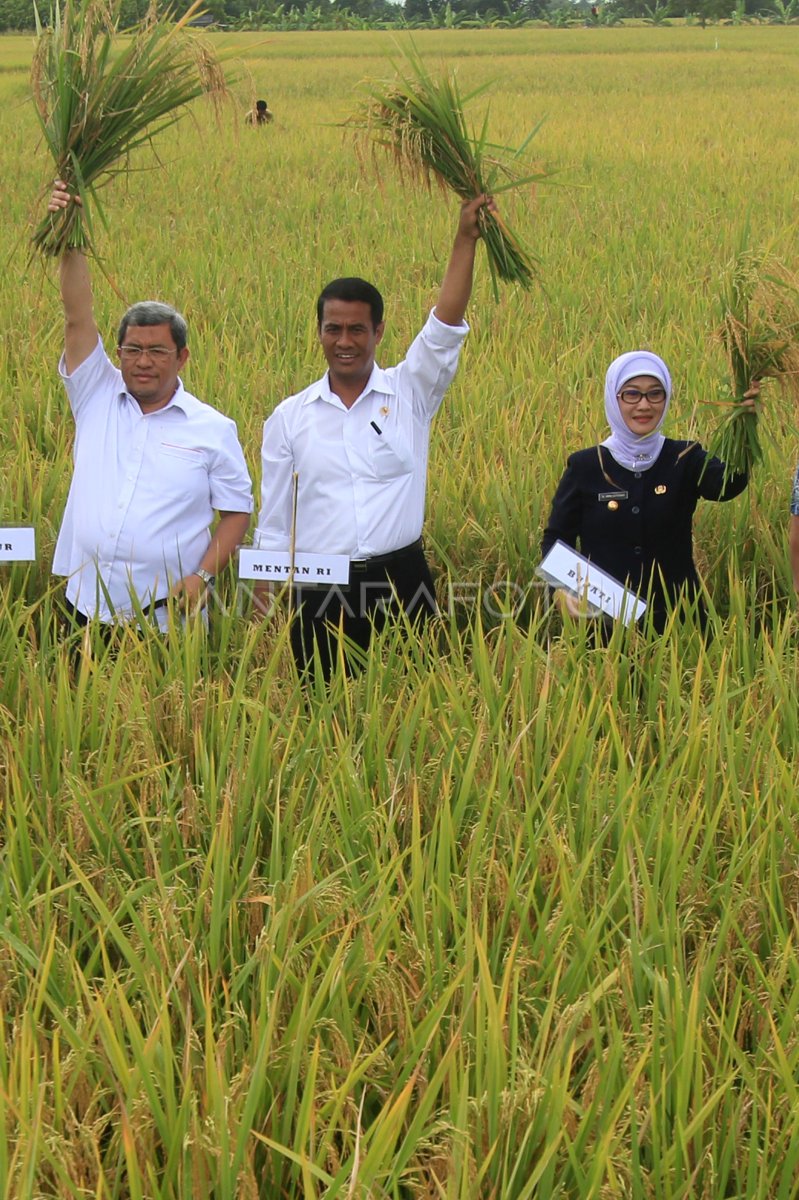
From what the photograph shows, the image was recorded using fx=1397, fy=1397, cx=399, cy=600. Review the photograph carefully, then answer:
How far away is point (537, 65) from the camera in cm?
2538

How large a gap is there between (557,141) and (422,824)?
35.8 feet

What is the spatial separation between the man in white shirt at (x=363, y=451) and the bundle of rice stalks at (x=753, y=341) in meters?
0.55

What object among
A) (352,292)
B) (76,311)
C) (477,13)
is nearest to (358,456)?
(352,292)

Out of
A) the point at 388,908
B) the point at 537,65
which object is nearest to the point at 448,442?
the point at 388,908

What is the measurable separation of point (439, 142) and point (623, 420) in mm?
698

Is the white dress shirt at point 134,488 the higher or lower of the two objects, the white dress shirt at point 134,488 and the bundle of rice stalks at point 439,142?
the lower

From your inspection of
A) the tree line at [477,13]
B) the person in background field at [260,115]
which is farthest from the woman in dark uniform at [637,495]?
the tree line at [477,13]

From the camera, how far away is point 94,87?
9.20ft

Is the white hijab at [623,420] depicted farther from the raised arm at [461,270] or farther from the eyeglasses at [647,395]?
the raised arm at [461,270]

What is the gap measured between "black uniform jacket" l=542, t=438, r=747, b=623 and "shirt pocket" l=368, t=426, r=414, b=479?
0.35 m

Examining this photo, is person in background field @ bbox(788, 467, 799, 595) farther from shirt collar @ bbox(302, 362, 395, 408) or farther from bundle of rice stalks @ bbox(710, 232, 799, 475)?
shirt collar @ bbox(302, 362, 395, 408)

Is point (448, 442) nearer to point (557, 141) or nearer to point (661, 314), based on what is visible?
point (661, 314)

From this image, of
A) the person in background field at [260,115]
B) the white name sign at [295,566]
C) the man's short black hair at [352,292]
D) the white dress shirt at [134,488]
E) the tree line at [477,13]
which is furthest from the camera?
the tree line at [477,13]

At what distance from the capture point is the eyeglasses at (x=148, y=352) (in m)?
2.83
